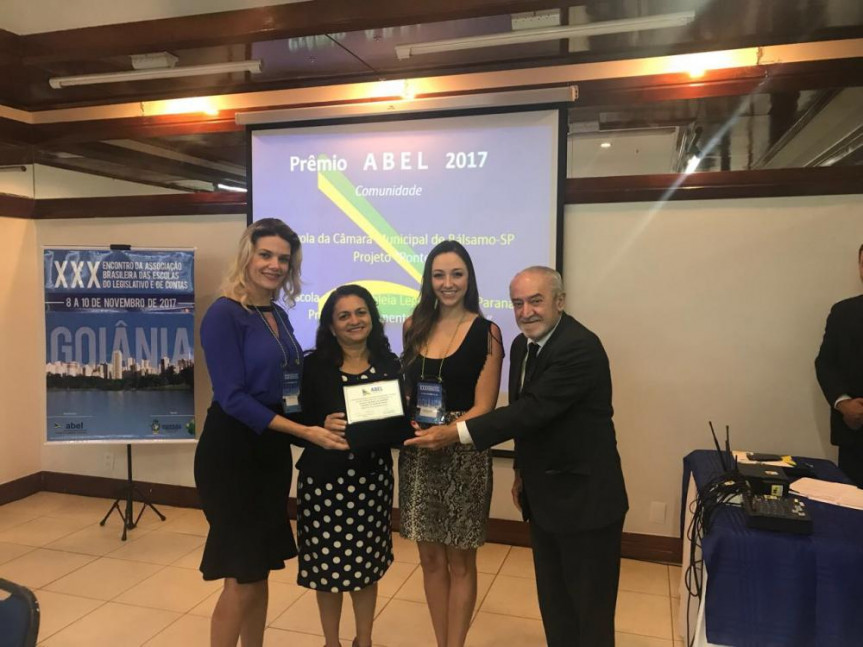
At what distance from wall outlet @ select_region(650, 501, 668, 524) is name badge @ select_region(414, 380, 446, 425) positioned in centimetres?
194

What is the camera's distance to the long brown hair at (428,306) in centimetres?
229

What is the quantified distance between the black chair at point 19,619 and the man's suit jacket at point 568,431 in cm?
126

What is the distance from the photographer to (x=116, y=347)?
13.3ft

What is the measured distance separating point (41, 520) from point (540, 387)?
3.85m

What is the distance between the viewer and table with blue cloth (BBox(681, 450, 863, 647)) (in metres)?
1.86

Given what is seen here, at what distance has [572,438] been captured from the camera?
2.01m

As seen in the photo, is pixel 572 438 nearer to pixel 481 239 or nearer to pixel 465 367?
pixel 465 367

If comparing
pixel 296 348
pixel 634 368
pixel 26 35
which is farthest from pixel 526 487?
pixel 26 35

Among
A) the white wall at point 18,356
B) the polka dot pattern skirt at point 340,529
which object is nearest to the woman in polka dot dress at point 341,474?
the polka dot pattern skirt at point 340,529

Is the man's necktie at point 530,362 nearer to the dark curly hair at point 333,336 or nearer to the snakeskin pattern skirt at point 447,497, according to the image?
the snakeskin pattern skirt at point 447,497

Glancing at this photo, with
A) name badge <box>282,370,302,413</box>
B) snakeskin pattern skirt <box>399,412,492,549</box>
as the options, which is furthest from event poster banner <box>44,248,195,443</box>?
snakeskin pattern skirt <box>399,412,492,549</box>

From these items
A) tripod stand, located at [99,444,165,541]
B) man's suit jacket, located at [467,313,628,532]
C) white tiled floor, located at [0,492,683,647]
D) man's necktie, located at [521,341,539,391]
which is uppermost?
man's necktie, located at [521,341,539,391]

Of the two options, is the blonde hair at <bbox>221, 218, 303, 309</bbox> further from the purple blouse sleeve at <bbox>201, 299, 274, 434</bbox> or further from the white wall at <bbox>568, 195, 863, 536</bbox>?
the white wall at <bbox>568, 195, 863, 536</bbox>

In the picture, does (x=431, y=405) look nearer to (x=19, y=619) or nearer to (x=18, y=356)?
(x=19, y=619)
